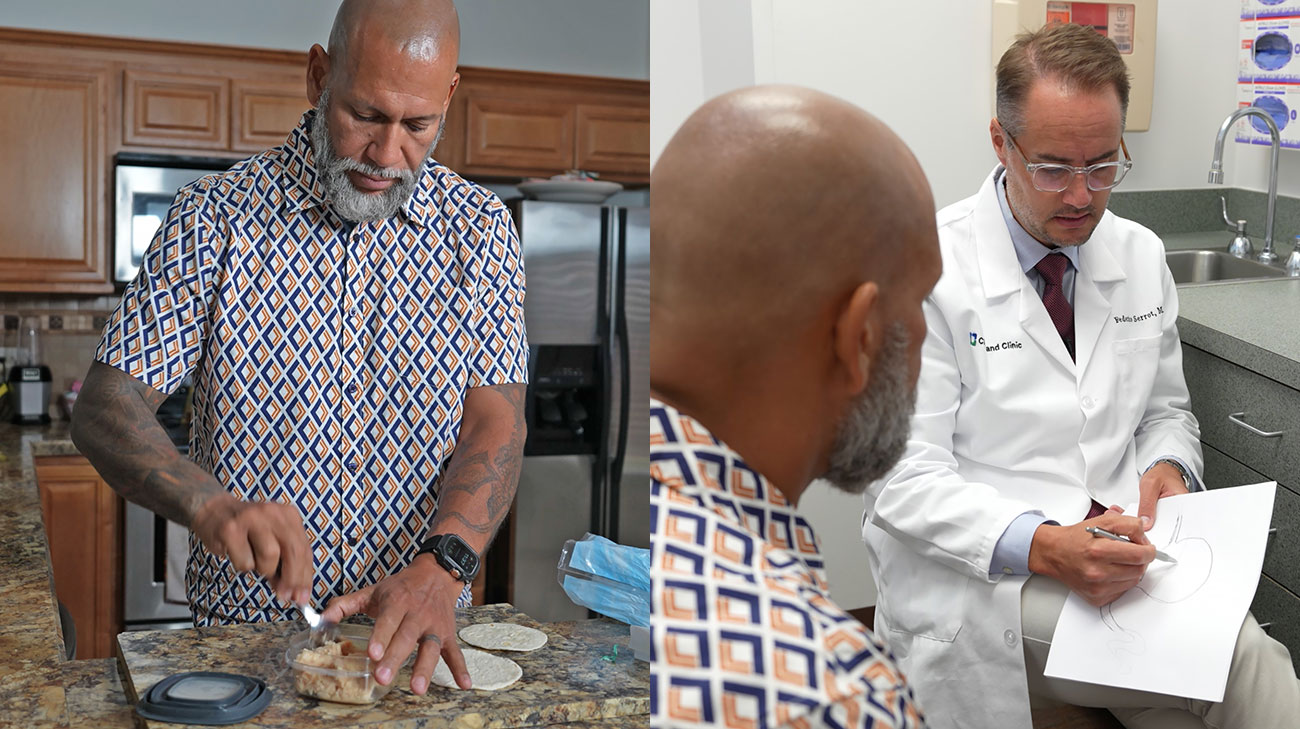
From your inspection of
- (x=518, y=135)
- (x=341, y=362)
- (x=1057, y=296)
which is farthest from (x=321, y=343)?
(x=518, y=135)

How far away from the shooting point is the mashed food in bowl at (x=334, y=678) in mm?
604

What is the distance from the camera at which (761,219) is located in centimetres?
27

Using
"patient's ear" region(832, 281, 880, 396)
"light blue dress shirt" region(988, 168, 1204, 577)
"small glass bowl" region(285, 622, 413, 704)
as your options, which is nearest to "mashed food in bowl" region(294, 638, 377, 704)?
"small glass bowl" region(285, 622, 413, 704)

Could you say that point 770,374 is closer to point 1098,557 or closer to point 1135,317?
point 1098,557

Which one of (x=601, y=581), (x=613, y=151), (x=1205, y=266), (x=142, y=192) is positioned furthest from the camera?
(x=613, y=151)

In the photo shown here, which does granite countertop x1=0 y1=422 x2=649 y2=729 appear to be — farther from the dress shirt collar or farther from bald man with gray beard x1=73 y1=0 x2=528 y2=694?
the dress shirt collar

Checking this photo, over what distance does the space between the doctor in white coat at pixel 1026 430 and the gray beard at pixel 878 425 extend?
56 centimetres

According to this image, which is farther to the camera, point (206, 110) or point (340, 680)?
point (206, 110)

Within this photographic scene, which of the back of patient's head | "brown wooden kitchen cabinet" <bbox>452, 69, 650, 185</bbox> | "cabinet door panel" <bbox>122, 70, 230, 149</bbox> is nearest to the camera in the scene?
the back of patient's head

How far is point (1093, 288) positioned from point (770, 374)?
79cm

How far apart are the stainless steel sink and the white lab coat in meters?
0.69

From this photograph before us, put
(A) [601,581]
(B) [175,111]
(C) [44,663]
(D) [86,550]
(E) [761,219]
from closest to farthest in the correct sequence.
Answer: (E) [761,219] < (A) [601,581] < (C) [44,663] < (D) [86,550] < (B) [175,111]

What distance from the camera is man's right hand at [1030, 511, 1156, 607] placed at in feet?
2.71

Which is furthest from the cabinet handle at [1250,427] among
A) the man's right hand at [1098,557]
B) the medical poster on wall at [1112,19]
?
the medical poster on wall at [1112,19]
